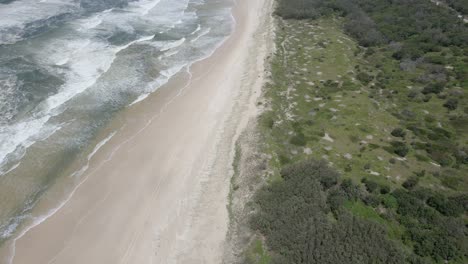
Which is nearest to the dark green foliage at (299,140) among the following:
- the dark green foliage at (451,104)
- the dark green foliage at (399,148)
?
the dark green foliage at (399,148)

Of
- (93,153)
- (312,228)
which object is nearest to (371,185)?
(312,228)

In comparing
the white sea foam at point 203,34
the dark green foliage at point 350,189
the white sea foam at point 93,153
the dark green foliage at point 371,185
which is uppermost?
the dark green foliage at point 371,185

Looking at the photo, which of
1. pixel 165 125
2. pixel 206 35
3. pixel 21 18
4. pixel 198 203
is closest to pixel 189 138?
pixel 165 125

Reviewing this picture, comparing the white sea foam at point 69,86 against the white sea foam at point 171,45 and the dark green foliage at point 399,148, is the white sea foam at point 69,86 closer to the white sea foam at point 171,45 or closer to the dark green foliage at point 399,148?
the white sea foam at point 171,45

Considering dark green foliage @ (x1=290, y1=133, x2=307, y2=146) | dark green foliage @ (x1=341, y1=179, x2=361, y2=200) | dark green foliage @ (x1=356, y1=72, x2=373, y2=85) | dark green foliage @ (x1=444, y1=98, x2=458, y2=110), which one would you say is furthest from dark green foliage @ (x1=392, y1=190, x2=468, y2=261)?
dark green foliage @ (x1=356, y1=72, x2=373, y2=85)

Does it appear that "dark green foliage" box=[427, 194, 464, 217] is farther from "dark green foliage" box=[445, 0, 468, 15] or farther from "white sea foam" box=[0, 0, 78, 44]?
"white sea foam" box=[0, 0, 78, 44]

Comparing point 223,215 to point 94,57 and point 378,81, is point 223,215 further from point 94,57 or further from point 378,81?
point 94,57
